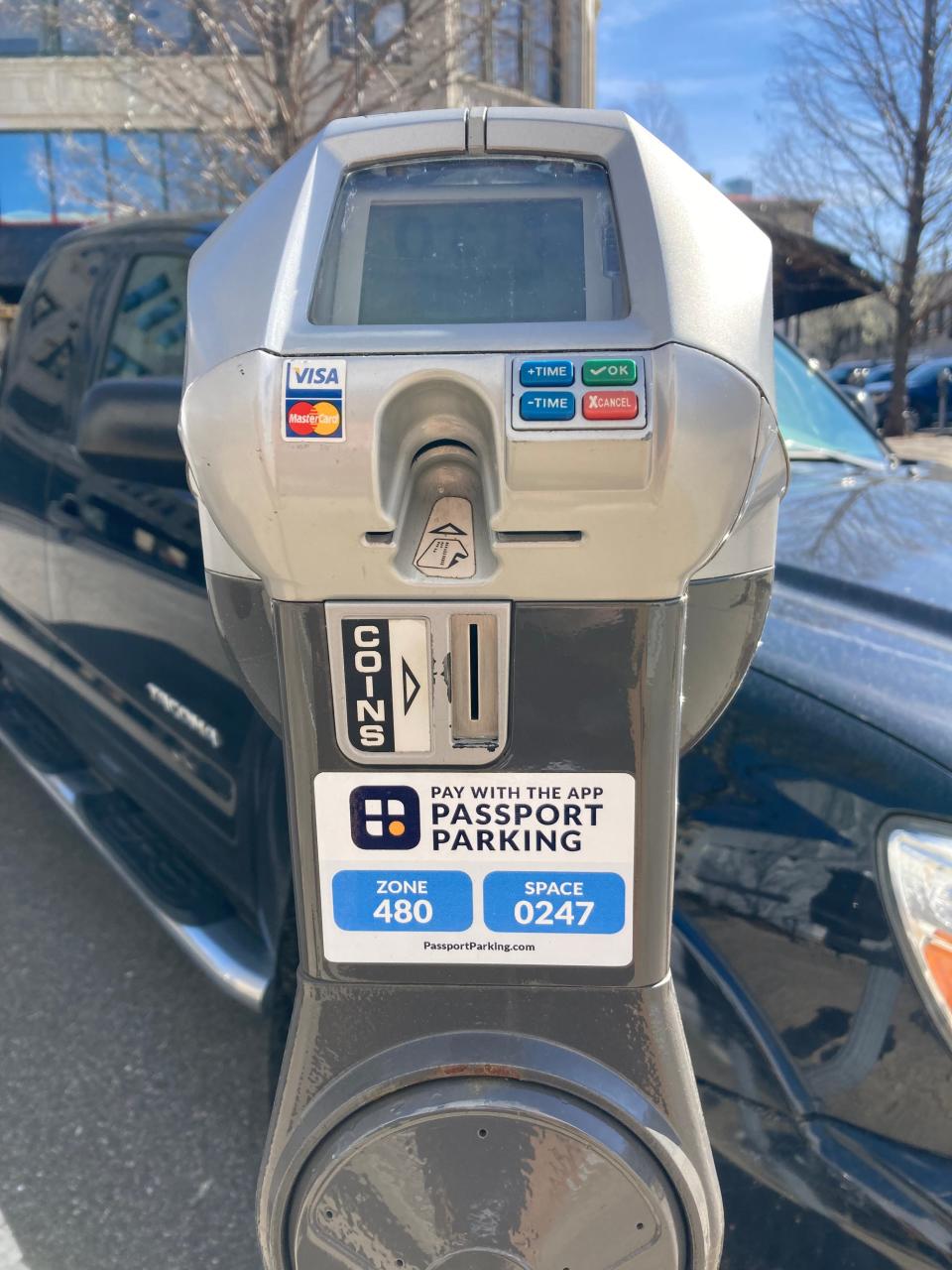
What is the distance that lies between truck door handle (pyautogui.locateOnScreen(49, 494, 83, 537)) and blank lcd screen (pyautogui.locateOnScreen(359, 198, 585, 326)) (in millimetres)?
1914

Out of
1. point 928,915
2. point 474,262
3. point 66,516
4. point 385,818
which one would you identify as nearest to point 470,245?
point 474,262

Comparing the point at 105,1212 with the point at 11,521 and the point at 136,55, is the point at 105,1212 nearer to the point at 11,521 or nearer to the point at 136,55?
the point at 11,521

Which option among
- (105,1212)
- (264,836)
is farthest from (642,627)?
(105,1212)

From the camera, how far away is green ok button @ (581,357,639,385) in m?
0.83

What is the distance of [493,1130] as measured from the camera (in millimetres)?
1018

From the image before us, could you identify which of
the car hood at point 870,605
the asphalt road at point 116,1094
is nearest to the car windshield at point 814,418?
the car hood at point 870,605

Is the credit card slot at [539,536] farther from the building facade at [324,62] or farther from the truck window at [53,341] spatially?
the building facade at [324,62]

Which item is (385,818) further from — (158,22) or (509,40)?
(158,22)

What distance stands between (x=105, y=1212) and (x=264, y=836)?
0.71 metres

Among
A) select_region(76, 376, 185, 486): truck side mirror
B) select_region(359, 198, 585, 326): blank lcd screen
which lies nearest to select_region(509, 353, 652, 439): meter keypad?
select_region(359, 198, 585, 326): blank lcd screen

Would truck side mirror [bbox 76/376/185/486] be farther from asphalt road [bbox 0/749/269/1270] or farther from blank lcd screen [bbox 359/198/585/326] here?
asphalt road [bbox 0/749/269/1270]

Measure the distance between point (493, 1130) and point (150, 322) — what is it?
2.11 meters

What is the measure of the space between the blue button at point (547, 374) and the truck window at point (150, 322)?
175cm

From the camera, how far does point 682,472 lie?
0.83 metres
